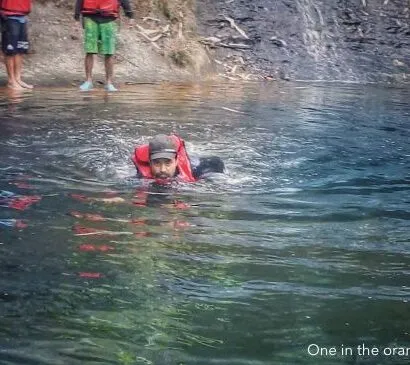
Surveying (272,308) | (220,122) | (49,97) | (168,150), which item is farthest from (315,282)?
(49,97)

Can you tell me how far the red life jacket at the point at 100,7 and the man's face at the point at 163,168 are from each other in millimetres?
6024

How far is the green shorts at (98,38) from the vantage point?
45.1ft

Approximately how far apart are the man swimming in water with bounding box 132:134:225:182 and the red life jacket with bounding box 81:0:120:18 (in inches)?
224

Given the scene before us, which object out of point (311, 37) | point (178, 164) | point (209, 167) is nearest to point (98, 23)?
point (209, 167)

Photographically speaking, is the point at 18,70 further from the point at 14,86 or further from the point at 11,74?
the point at 14,86

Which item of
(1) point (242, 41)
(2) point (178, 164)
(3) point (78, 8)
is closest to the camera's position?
(2) point (178, 164)

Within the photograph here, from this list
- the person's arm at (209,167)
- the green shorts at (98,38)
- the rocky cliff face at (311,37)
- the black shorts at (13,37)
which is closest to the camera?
the person's arm at (209,167)

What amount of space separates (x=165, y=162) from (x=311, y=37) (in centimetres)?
1226

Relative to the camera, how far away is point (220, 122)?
38.8 feet

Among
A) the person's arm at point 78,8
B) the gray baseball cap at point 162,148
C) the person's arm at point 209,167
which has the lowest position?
the person's arm at point 209,167

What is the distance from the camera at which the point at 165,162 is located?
8258 millimetres

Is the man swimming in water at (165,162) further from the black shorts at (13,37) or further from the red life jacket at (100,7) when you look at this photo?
the red life jacket at (100,7)

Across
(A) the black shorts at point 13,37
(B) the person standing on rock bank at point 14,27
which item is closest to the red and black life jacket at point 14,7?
(B) the person standing on rock bank at point 14,27

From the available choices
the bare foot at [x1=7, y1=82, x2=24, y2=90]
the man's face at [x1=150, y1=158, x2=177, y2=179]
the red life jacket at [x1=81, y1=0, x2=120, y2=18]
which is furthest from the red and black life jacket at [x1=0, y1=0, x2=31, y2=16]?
the man's face at [x1=150, y1=158, x2=177, y2=179]
